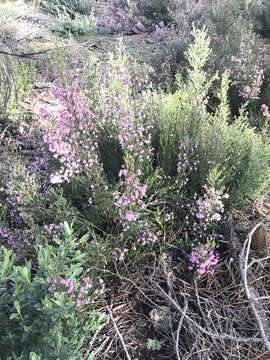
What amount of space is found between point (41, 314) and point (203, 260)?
3.21 ft

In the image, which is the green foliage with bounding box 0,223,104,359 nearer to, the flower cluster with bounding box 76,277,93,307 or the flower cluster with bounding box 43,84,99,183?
the flower cluster with bounding box 76,277,93,307

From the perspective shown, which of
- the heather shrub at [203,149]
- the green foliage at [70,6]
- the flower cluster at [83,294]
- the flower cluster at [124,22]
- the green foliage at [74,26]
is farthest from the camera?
the green foliage at [70,6]

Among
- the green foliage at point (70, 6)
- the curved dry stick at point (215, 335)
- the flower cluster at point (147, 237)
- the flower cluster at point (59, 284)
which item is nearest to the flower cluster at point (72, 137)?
the flower cluster at point (147, 237)

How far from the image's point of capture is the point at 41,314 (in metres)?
2.00

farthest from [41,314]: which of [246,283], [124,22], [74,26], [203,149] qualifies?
[124,22]

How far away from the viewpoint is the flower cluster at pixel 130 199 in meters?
2.53

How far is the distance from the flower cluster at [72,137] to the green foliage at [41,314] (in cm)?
64

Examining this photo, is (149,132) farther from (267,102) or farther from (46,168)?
(267,102)

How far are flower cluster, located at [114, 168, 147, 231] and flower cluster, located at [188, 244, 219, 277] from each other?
369 mm

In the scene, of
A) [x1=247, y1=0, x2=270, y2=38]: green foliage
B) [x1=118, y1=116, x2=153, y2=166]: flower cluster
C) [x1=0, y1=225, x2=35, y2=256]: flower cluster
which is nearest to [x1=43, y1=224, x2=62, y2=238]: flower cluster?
[x1=0, y1=225, x2=35, y2=256]: flower cluster

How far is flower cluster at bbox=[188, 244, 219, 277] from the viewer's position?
2.59 metres

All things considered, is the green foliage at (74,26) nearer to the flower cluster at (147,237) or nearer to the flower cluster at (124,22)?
the flower cluster at (124,22)

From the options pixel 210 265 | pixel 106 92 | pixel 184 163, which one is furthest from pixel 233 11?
pixel 210 265

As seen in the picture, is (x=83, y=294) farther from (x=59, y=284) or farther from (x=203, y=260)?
(x=203, y=260)
